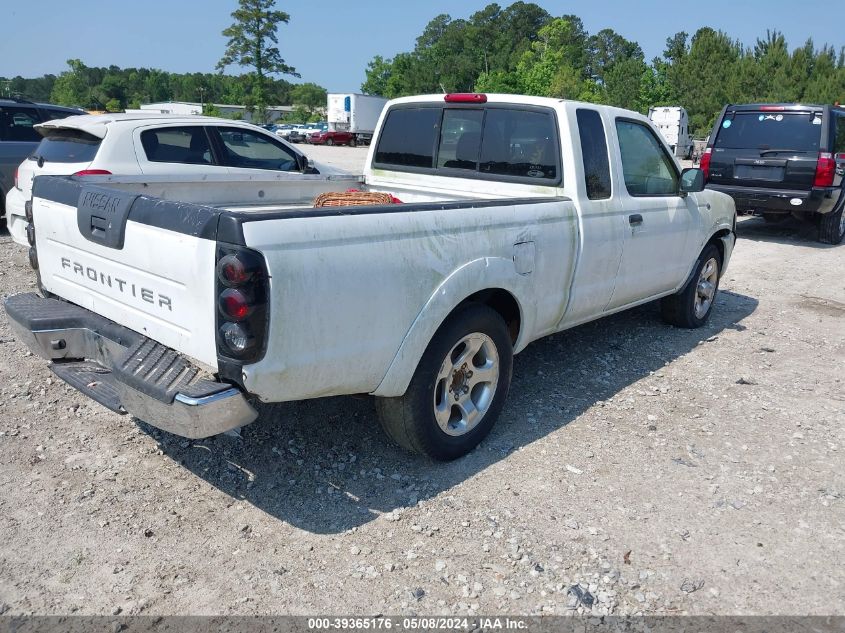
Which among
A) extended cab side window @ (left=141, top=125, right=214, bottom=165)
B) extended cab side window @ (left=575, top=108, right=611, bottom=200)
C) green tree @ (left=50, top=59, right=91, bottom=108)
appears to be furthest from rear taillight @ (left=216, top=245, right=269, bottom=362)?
green tree @ (left=50, top=59, right=91, bottom=108)

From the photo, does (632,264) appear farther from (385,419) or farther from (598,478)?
(385,419)

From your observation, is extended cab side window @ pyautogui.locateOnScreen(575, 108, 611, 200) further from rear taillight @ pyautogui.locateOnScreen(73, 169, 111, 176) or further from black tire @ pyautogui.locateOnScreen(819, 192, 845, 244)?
black tire @ pyautogui.locateOnScreen(819, 192, 845, 244)

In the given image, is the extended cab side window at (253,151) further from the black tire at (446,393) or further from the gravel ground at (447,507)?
the black tire at (446,393)

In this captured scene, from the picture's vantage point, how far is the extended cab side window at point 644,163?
4.92 metres

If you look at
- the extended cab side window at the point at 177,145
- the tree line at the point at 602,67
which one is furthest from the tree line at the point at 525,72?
the extended cab side window at the point at 177,145

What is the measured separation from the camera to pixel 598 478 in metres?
3.71

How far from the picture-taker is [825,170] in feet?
33.6

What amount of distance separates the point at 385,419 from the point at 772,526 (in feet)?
6.36

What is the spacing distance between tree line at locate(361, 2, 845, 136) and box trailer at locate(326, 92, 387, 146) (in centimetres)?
1499

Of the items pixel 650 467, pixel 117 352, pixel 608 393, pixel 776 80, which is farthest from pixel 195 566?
pixel 776 80

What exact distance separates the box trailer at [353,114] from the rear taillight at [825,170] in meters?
45.4

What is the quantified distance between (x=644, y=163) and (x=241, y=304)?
3607 mm

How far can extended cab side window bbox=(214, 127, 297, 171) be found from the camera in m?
7.64

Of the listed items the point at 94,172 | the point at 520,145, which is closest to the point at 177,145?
the point at 94,172
